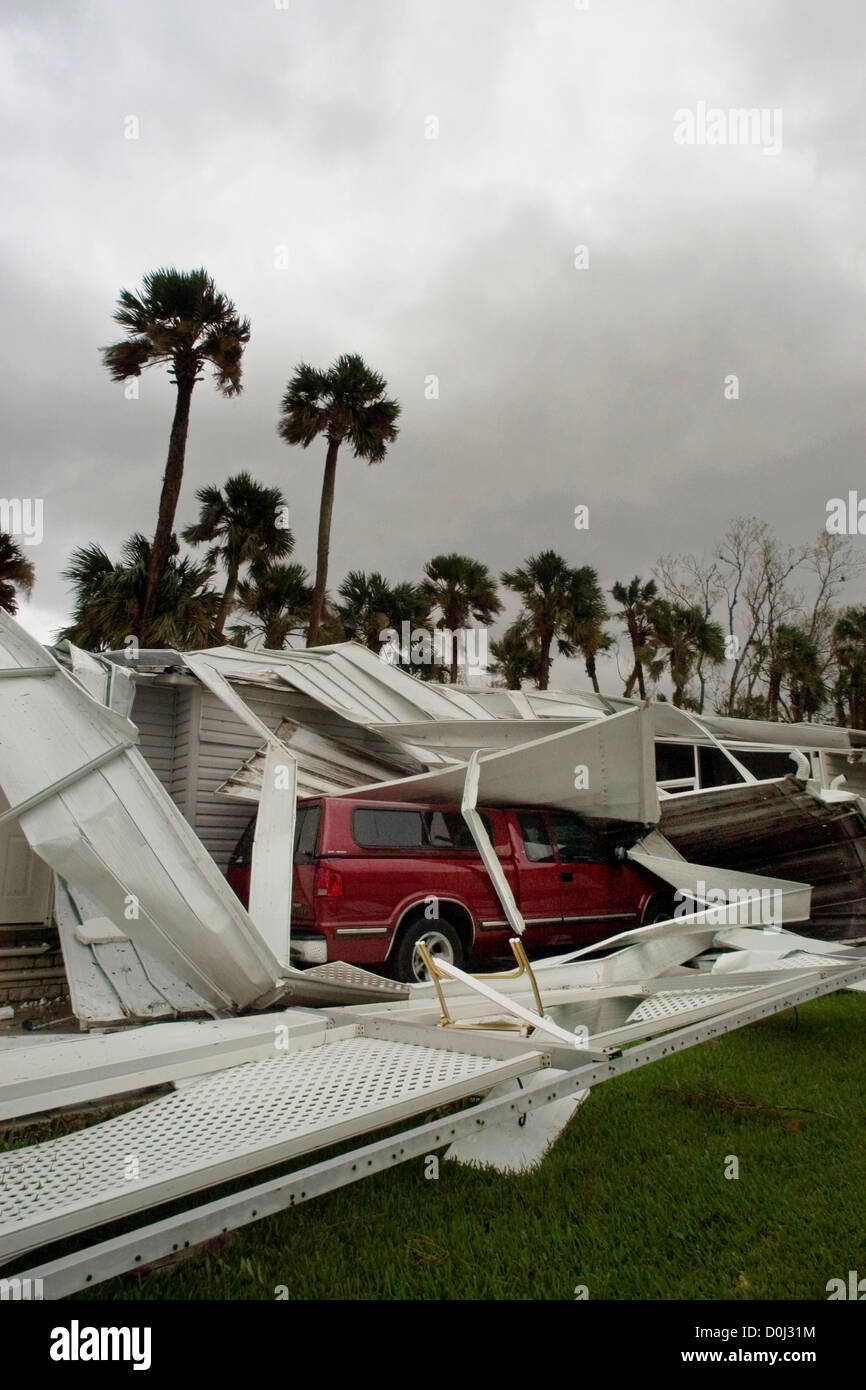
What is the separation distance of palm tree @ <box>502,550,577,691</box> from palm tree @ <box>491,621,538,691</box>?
0.18m

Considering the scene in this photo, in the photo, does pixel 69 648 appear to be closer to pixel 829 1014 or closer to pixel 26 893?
pixel 26 893

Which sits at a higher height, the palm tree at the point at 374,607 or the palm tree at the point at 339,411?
the palm tree at the point at 339,411

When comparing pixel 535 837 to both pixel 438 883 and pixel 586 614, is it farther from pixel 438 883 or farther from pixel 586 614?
pixel 586 614

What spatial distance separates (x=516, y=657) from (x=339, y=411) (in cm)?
1133

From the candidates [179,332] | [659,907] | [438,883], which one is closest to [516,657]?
[179,332]

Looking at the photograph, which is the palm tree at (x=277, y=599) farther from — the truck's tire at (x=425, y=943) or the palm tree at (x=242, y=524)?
the truck's tire at (x=425, y=943)

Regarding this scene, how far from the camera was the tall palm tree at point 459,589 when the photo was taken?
27.7m

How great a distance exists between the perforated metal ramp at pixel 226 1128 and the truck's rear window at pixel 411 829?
3.48 metres

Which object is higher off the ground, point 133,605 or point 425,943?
point 133,605

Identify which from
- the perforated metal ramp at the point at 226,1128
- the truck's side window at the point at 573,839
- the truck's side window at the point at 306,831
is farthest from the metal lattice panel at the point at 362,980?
the truck's side window at the point at 573,839

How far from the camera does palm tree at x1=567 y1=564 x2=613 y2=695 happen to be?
29.3 meters

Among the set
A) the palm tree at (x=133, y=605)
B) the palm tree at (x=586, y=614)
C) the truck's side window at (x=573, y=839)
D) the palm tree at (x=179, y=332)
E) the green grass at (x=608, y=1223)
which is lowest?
the green grass at (x=608, y=1223)

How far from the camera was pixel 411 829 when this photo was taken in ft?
25.0

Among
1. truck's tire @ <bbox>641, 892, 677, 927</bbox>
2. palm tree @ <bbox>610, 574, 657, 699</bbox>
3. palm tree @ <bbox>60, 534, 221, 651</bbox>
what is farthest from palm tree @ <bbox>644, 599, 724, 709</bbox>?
truck's tire @ <bbox>641, 892, 677, 927</bbox>
